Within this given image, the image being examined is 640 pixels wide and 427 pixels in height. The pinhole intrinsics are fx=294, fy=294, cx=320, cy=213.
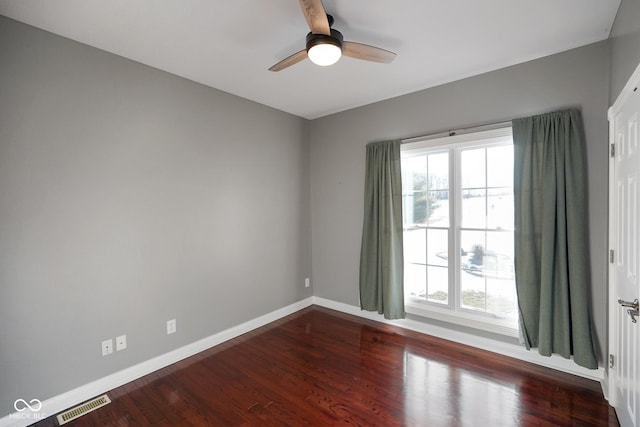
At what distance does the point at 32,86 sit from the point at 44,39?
0.36 metres

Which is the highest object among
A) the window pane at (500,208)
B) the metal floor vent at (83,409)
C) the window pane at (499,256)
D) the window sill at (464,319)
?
the window pane at (500,208)

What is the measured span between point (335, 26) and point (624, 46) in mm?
1834

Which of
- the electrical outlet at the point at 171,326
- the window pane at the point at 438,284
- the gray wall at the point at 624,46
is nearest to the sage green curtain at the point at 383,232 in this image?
the window pane at the point at 438,284

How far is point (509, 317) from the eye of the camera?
281cm

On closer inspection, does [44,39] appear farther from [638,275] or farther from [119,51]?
[638,275]

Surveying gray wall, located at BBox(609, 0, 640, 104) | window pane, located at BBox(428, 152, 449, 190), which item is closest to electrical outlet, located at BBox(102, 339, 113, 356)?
window pane, located at BBox(428, 152, 449, 190)

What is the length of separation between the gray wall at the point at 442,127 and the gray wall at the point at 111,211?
96 cm

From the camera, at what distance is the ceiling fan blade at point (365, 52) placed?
1954 millimetres

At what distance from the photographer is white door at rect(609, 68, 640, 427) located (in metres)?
1.57

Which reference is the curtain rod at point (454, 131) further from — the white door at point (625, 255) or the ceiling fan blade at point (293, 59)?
the ceiling fan blade at point (293, 59)

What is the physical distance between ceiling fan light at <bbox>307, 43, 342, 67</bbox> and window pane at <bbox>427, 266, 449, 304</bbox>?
244 cm

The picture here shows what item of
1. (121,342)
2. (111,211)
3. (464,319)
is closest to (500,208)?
(464,319)

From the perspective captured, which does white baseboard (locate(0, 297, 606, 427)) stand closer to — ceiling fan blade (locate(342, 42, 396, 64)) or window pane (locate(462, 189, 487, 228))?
window pane (locate(462, 189, 487, 228))

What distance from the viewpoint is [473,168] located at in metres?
3.00
